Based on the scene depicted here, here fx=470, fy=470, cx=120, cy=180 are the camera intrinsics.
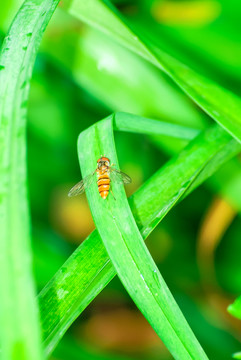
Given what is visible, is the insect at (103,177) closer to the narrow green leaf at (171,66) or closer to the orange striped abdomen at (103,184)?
the orange striped abdomen at (103,184)

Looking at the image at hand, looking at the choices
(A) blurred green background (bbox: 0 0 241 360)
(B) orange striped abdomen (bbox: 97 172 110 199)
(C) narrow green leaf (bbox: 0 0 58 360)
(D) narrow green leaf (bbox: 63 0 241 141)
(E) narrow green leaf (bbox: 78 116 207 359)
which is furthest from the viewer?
(A) blurred green background (bbox: 0 0 241 360)

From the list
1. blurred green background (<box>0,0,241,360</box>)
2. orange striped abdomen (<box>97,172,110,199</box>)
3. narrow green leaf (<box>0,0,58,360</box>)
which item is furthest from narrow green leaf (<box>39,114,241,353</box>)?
blurred green background (<box>0,0,241,360</box>)

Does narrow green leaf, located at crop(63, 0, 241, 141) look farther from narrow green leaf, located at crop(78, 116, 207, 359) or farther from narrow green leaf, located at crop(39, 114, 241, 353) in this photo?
narrow green leaf, located at crop(78, 116, 207, 359)

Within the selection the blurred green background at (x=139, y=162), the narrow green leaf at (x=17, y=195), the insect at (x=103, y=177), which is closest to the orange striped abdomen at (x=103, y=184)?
the insect at (x=103, y=177)

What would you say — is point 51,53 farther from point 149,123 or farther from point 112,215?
point 112,215

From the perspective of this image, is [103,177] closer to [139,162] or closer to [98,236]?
[98,236]

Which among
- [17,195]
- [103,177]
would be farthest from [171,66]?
[17,195]
